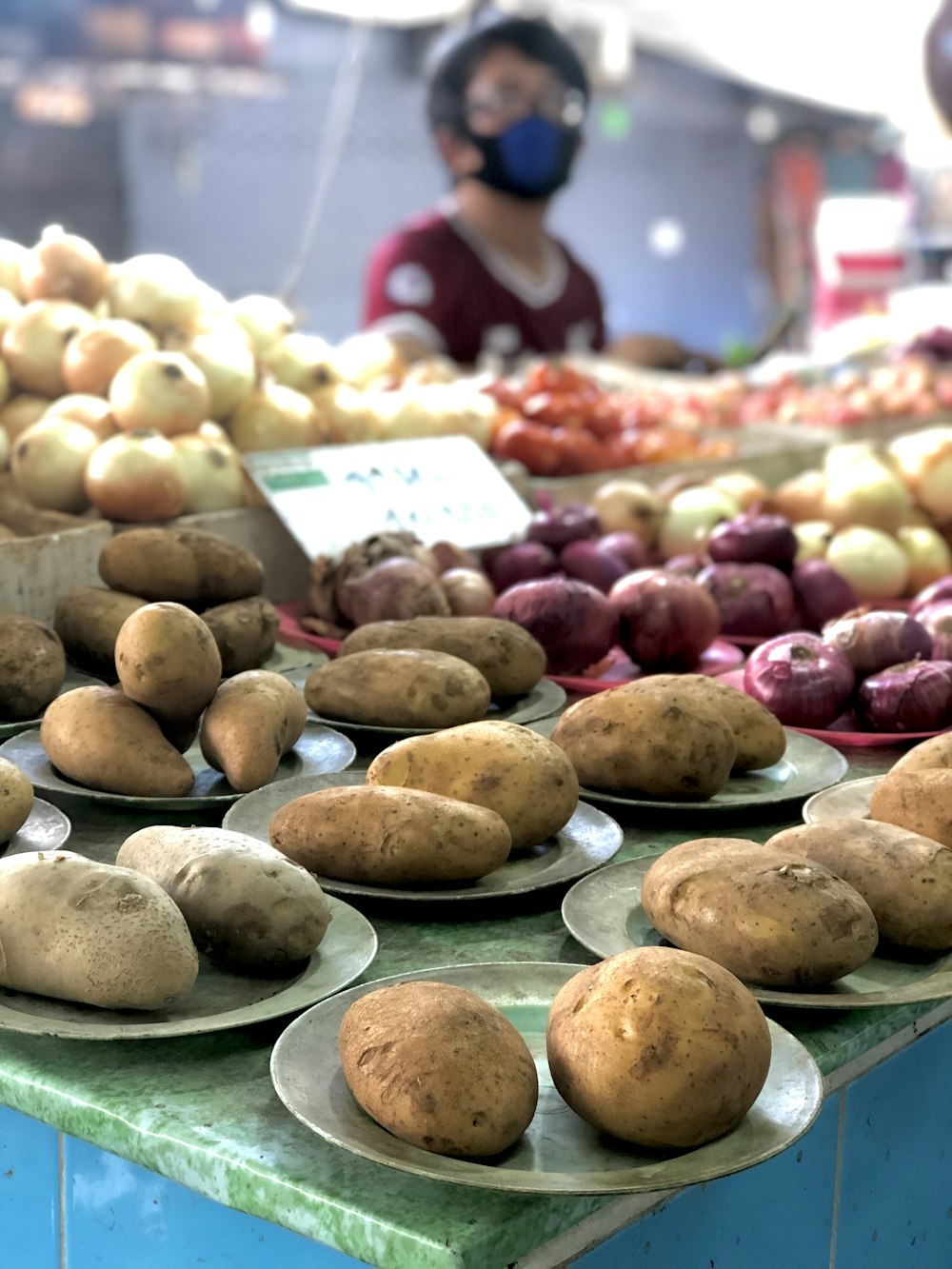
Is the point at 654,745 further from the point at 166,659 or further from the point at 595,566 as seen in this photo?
the point at 595,566

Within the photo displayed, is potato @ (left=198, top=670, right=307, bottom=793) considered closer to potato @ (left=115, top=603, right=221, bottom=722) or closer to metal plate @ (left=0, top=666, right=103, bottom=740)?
potato @ (left=115, top=603, right=221, bottom=722)

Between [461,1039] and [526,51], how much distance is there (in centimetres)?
468

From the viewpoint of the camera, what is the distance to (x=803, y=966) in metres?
1.09

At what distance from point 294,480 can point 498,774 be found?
1156mm

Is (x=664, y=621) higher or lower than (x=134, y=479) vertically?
lower

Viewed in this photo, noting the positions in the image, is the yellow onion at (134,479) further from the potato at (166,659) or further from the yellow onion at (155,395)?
the potato at (166,659)

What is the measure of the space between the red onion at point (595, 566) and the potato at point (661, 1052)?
1392 millimetres

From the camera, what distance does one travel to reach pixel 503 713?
5.90ft

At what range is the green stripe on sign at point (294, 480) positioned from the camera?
2.36 meters

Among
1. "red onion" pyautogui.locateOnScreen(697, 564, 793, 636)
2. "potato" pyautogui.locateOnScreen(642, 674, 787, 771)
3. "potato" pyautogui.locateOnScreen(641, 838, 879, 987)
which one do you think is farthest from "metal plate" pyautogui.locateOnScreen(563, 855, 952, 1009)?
"red onion" pyautogui.locateOnScreen(697, 564, 793, 636)

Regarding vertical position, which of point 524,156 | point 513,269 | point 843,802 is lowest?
point 843,802

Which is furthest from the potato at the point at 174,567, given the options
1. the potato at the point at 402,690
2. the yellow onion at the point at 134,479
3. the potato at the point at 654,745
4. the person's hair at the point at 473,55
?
the person's hair at the point at 473,55

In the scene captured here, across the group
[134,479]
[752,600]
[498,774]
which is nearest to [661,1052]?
[498,774]

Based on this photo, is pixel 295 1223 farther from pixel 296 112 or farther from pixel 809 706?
pixel 296 112
